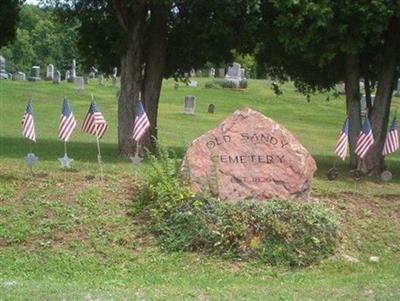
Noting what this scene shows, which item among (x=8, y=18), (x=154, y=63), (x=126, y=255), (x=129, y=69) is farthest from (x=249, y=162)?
(x=8, y=18)

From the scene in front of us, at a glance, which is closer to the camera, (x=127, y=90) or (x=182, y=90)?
(x=127, y=90)

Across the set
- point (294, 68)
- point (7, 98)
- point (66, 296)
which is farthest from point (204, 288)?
point (7, 98)

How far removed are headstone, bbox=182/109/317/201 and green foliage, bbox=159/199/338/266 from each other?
0.53 m

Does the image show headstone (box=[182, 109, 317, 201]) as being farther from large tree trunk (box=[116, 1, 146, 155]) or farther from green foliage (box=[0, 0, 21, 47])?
green foliage (box=[0, 0, 21, 47])

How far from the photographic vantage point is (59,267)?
786cm

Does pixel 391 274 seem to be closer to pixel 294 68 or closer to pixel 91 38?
pixel 294 68

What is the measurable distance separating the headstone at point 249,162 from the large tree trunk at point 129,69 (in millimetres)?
7722

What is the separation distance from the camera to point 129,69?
17.2 m

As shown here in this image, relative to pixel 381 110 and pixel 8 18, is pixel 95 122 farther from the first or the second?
pixel 381 110

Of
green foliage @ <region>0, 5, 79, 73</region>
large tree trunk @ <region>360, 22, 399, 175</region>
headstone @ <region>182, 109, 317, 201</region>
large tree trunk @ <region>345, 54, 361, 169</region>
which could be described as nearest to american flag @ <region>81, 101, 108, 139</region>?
headstone @ <region>182, 109, 317, 201</region>

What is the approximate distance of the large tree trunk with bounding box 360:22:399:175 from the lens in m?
16.8

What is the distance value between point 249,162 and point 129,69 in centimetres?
818

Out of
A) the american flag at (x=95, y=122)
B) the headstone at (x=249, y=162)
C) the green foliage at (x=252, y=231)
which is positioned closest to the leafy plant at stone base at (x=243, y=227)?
the green foliage at (x=252, y=231)

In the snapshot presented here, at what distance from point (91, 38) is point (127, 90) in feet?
10.3
